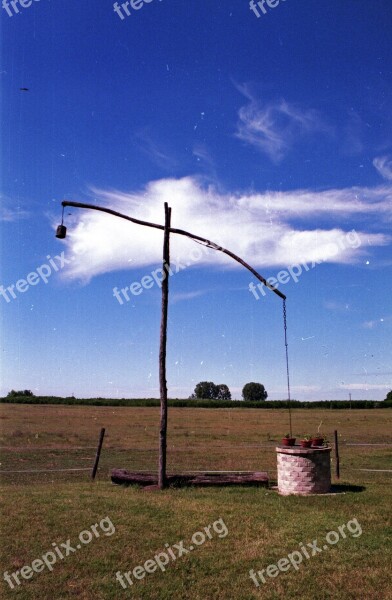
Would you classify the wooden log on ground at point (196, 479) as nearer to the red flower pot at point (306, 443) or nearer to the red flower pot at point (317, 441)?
the red flower pot at point (306, 443)

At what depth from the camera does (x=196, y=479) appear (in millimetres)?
14953

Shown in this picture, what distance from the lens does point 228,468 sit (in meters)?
20.5

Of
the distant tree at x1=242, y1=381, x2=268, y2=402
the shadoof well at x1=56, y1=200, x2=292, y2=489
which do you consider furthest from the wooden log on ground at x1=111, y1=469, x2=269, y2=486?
the distant tree at x1=242, y1=381, x2=268, y2=402

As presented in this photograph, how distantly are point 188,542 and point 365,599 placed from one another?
3.48 meters

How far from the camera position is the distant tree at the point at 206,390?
179250 millimetres

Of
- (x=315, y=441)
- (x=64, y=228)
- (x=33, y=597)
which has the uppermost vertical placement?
(x=64, y=228)

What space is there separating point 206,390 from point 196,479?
16727 cm

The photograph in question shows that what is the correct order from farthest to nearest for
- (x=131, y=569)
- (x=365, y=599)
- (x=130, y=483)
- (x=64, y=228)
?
(x=130, y=483) → (x=64, y=228) → (x=131, y=569) → (x=365, y=599)

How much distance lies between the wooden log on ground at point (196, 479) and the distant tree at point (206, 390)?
166 metres

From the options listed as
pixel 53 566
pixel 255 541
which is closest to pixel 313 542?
pixel 255 541

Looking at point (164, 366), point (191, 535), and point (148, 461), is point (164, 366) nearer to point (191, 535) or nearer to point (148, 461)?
point (191, 535)

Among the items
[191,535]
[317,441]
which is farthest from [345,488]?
[191,535]

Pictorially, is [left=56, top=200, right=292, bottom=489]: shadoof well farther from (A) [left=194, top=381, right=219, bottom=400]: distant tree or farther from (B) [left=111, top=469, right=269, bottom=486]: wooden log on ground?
(A) [left=194, top=381, right=219, bottom=400]: distant tree

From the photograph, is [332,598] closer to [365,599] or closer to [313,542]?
[365,599]
